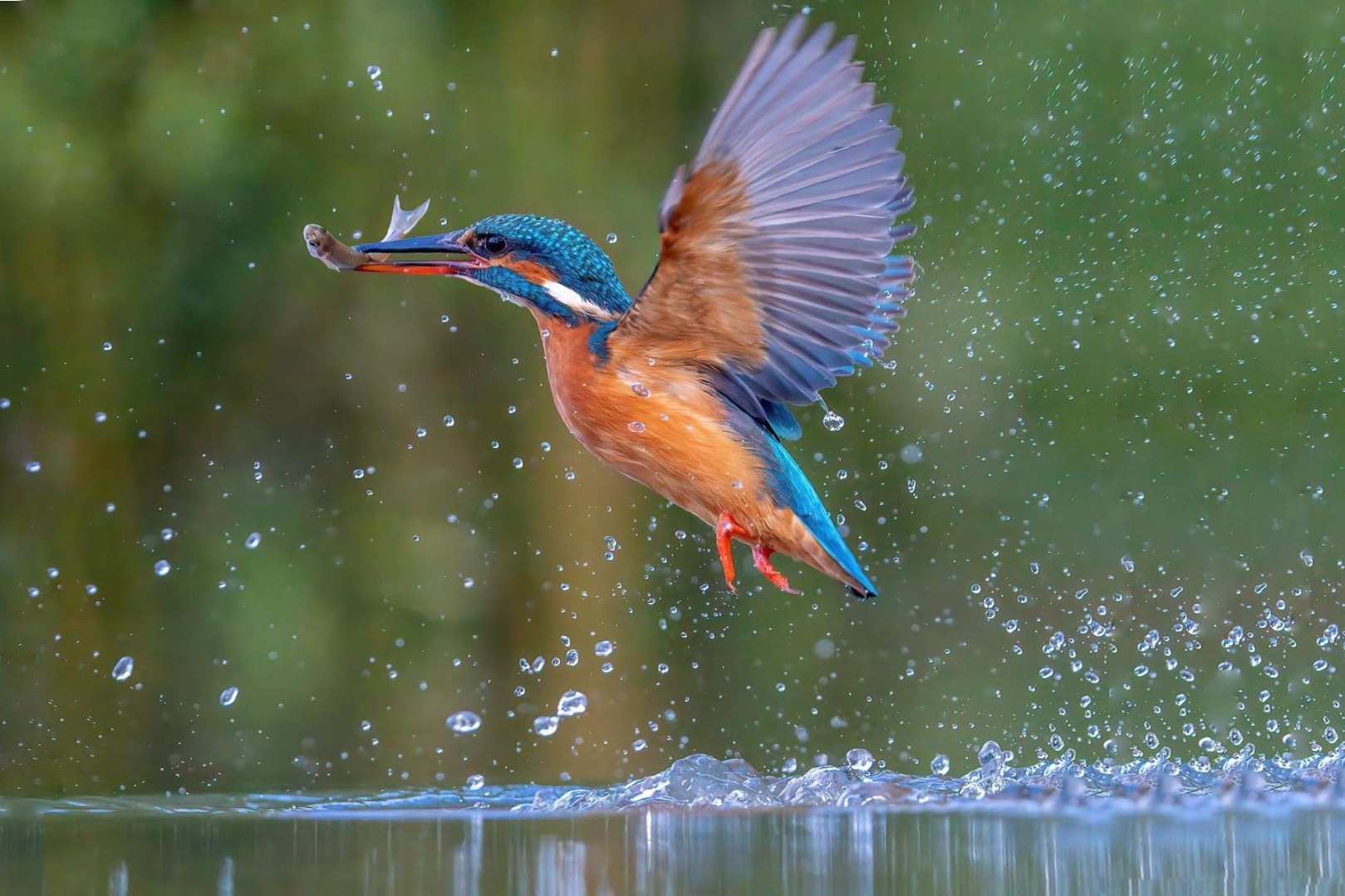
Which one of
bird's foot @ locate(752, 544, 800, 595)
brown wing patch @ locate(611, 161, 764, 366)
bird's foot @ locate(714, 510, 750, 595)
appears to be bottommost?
bird's foot @ locate(752, 544, 800, 595)

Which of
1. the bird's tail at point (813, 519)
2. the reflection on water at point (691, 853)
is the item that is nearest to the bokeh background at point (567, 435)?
the reflection on water at point (691, 853)

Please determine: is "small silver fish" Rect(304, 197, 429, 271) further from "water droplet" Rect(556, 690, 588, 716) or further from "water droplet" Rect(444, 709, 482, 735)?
"water droplet" Rect(556, 690, 588, 716)

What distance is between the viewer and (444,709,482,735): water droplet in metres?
3.60

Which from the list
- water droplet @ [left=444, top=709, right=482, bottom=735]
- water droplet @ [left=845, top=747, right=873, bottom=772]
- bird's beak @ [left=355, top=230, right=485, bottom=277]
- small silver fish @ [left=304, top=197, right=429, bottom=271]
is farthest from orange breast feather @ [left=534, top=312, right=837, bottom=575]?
water droplet @ [left=444, top=709, right=482, bottom=735]

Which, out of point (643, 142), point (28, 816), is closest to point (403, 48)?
point (643, 142)

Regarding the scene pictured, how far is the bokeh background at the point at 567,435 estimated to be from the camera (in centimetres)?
403

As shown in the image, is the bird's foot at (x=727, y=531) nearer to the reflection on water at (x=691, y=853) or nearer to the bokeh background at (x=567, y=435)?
the reflection on water at (x=691, y=853)

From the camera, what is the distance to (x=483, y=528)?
414cm

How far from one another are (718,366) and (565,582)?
6.37ft

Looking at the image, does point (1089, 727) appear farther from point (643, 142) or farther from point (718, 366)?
point (718, 366)

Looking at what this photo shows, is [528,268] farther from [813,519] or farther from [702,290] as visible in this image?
[813,519]

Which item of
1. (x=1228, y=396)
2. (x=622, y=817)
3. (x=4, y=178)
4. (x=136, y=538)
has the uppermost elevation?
(x=4, y=178)

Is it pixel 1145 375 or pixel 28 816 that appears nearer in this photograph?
pixel 28 816


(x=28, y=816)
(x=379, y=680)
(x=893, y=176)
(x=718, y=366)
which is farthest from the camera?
(x=379, y=680)
